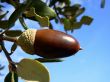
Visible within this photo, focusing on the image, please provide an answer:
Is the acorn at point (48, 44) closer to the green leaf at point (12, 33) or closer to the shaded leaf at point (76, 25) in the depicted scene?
the green leaf at point (12, 33)

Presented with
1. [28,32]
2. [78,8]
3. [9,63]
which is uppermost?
[28,32]

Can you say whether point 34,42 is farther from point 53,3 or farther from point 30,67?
point 53,3

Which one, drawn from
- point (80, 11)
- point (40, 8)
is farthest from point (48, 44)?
point (80, 11)

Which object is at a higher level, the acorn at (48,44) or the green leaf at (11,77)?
the acorn at (48,44)

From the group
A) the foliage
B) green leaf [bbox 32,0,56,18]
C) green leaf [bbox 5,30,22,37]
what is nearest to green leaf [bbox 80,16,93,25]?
the foliage

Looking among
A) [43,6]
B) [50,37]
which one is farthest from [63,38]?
[43,6]

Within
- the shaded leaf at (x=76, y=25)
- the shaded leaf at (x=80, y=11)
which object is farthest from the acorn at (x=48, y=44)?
the shaded leaf at (x=80, y=11)

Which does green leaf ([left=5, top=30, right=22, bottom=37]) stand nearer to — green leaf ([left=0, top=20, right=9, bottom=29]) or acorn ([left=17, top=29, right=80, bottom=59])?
green leaf ([left=0, top=20, right=9, bottom=29])
